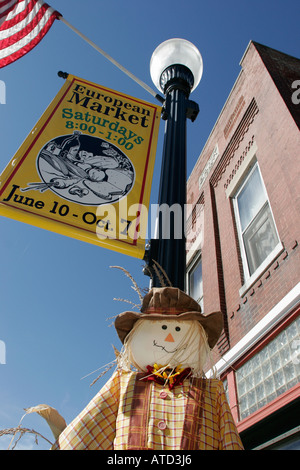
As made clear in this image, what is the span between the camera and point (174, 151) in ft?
10.4

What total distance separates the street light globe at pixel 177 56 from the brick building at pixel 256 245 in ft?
7.24

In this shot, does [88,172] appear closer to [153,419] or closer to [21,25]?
[153,419]

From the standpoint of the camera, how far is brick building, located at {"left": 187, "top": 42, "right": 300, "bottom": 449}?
14.7ft

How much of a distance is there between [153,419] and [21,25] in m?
5.16

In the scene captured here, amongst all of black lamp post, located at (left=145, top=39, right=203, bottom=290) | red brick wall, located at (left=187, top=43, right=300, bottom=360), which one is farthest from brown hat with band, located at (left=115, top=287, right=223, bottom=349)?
red brick wall, located at (left=187, top=43, right=300, bottom=360)

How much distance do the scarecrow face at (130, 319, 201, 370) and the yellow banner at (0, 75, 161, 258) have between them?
0.62 metres

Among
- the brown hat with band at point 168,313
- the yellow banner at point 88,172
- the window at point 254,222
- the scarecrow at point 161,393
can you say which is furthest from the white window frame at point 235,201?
the scarecrow at point 161,393

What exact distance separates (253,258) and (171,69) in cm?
374

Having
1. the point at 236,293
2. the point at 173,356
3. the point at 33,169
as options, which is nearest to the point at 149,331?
the point at 173,356

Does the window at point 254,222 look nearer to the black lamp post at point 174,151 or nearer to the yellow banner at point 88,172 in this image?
the black lamp post at point 174,151

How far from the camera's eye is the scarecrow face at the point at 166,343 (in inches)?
84.6

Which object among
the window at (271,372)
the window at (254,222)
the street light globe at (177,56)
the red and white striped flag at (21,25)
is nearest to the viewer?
the street light globe at (177,56)

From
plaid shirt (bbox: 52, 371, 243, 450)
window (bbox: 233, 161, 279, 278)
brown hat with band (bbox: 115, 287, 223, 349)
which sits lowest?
plaid shirt (bbox: 52, 371, 243, 450)

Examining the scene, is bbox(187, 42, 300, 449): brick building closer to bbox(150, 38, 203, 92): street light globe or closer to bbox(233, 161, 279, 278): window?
bbox(233, 161, 279, 278): window
